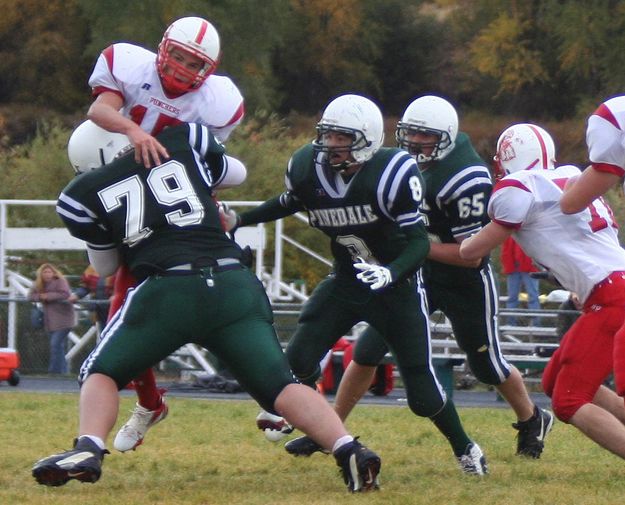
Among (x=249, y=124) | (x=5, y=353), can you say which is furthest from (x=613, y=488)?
(x=249, y=124)

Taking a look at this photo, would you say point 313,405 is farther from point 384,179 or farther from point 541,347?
point 541,347

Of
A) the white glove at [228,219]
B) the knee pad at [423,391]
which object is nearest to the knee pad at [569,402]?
the knee pad at [423,391]

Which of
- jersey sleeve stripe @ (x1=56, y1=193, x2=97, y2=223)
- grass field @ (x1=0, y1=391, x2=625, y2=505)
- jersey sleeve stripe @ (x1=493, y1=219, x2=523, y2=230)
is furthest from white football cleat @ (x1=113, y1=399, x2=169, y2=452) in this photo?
jersey sleeve stripe @ (x1=493, y1=219, x2=523, y2=230)

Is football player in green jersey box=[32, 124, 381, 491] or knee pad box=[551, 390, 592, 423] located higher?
football player in green jersey box=[32, 124, 381, 491]

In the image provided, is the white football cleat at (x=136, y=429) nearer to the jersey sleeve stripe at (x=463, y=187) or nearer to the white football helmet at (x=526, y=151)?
the jersey sleeve stripe at (x=463, y=187)

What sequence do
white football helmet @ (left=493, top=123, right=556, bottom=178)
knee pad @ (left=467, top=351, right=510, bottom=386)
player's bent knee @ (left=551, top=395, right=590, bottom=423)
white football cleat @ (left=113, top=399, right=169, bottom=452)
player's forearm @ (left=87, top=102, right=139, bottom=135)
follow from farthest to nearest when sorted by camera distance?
1. knee pad @ (left=467, top=351, right=510, bottom=386)
2. white football cleat @ (left=113, top=399, right=169, bottom=452)
3. white football helmet @ (left=493, top=123, right=556, bottom=178)
4. player's bent knee @ (left=551, top=395, right=590, bottom=423)
5. player's forearm @ (left=87, top=102, right=139, bottom=135)

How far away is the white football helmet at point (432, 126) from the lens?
20.6 feet

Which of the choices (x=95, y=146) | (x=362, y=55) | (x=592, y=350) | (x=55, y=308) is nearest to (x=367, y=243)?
(x=592, y=350)

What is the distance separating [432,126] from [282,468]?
5.46 feet

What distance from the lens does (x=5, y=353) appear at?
11320 mm

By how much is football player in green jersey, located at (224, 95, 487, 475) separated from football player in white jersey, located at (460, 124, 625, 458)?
13.4 inches

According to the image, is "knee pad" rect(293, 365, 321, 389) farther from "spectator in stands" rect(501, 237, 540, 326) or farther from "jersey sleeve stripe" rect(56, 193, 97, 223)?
"spectator in stands" rect(501, 237, 540, 326)

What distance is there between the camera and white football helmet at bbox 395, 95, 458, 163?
6.29m

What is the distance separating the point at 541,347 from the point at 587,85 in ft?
97.1
